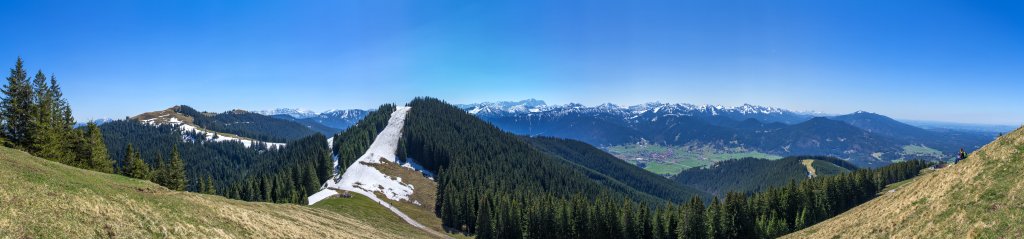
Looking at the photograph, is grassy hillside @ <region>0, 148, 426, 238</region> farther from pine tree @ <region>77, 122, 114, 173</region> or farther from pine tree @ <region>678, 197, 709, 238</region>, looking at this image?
pine tree @ <region>678, 197, 709, 238</region>

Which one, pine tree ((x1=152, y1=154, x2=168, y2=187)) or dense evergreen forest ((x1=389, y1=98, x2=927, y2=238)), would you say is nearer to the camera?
pine tree ((x1=152, y1=154, x2=168, y2=187))

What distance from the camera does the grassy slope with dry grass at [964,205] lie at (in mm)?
25531

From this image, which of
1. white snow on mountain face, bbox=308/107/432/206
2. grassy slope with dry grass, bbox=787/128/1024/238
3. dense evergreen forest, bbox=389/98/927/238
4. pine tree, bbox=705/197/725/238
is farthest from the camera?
white snow on mountain face, bbox=308/107/432/206

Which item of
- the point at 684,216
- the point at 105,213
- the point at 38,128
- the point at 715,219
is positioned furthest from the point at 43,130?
the point at 715,219

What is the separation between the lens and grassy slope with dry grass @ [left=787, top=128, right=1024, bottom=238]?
25531 mm

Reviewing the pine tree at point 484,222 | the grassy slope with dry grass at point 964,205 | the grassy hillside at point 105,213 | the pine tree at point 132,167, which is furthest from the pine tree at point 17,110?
the grassy slope with dry grass at point 964,205

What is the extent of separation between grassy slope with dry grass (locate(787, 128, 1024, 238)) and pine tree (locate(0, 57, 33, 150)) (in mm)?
94737

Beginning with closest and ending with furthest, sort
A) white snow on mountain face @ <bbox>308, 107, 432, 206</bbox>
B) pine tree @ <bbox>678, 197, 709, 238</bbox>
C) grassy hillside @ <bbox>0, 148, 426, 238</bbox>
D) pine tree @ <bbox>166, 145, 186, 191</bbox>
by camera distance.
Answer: grassy hillside @ <bbox>0, 148, 426, 238</bbox>, pine tree @ <bbox>678, 197, 709, 238</bbox>, pine tree @ <bbox>166, 145, 186, 191</bbox>, white snow on mountain face @ <bbox>308, 107, 432, 206</bbox>

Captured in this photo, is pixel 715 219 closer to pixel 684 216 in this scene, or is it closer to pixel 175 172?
pixel 684 216

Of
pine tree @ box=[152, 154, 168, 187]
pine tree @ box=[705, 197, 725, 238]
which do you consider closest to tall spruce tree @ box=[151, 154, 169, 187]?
pine tree @ box=[152, 154, 168, 187]

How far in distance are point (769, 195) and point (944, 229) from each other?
67470 mm

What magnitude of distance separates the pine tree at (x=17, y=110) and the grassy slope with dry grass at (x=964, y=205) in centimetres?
9474

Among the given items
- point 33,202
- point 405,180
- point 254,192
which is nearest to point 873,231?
point 33,202

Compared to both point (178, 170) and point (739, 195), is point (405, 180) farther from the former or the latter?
point (739, 195)
